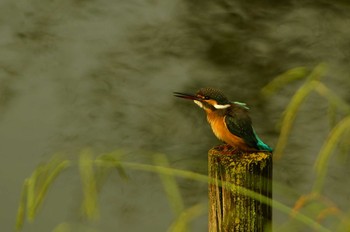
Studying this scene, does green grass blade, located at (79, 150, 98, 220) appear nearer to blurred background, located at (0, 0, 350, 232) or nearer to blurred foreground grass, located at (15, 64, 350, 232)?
blurred foreground grass, located at (15, 64, 350, 232)

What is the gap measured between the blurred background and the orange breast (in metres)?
1.25

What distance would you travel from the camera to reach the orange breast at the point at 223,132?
198 cm

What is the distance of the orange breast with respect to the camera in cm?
198

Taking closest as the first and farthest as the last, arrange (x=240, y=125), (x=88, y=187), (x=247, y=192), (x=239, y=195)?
(x=88, y=187) → (x=247, y=192) → (x=239, y=195) → (x=240, y=125)

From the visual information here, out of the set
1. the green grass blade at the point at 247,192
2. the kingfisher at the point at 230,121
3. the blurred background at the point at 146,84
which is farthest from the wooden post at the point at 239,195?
the blurred background at the point at 146,84

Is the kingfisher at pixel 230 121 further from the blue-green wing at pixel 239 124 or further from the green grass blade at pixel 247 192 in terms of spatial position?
the green grass blade at pixel 247 192

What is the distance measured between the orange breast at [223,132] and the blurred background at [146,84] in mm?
1254

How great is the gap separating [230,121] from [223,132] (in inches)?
1.4

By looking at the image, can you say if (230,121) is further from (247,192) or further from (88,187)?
(88,187)

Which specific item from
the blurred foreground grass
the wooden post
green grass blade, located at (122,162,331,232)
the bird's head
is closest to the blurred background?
the bird's head

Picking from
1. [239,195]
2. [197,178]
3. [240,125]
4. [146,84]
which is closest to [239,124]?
[240,125]

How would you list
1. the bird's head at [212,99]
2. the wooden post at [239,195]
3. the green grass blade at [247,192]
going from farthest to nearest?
the bird's head at [212,99], the wooden post at [239,195], the green grass blade at [247,192]

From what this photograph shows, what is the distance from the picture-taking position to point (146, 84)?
178 inches

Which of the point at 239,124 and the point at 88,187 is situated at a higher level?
the point at 239,124
